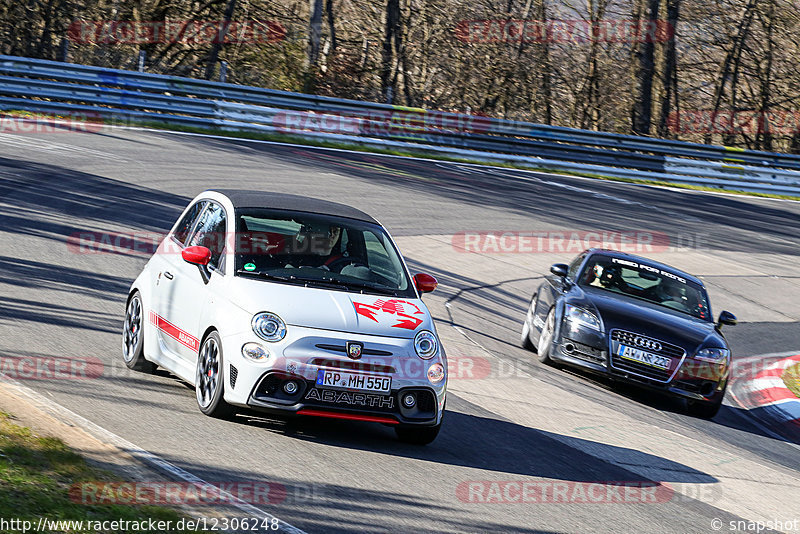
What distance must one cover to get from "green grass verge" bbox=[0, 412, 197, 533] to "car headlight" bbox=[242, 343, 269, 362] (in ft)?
4.58

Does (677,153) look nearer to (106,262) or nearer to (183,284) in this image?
(106,262)

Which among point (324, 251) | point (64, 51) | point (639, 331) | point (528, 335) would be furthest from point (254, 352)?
point (64, 51)

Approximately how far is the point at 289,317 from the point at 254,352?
0.33 metres

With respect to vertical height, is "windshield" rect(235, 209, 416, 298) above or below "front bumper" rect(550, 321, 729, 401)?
above

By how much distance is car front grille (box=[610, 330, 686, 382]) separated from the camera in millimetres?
10641

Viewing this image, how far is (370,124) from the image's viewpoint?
27.0m

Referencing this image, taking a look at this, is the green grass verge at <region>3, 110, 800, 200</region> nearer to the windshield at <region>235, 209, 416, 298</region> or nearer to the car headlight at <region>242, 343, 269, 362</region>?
the windshield at <region>235, 209, 416, 298</region>

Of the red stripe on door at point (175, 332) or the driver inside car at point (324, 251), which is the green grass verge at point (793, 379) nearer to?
the driver inside car at point (324, 251)

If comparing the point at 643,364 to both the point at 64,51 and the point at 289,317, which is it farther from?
the point at 64,51

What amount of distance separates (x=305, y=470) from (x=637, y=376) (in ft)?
17.1

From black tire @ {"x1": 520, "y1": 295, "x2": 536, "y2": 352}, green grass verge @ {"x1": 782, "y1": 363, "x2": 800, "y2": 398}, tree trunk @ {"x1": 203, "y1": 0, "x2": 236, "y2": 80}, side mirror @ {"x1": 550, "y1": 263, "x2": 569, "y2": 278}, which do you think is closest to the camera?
side mirror @ {"x1": 550, "y1": 263, "x2": 569, "y2": 278}

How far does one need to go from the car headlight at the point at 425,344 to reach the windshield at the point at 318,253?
0.52 m

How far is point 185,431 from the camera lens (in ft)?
22.6

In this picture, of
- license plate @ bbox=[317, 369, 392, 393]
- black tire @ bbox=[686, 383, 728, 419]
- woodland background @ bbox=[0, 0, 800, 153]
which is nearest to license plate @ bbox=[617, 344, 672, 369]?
black tire @ bbox=[686, 383, 728, 419]
